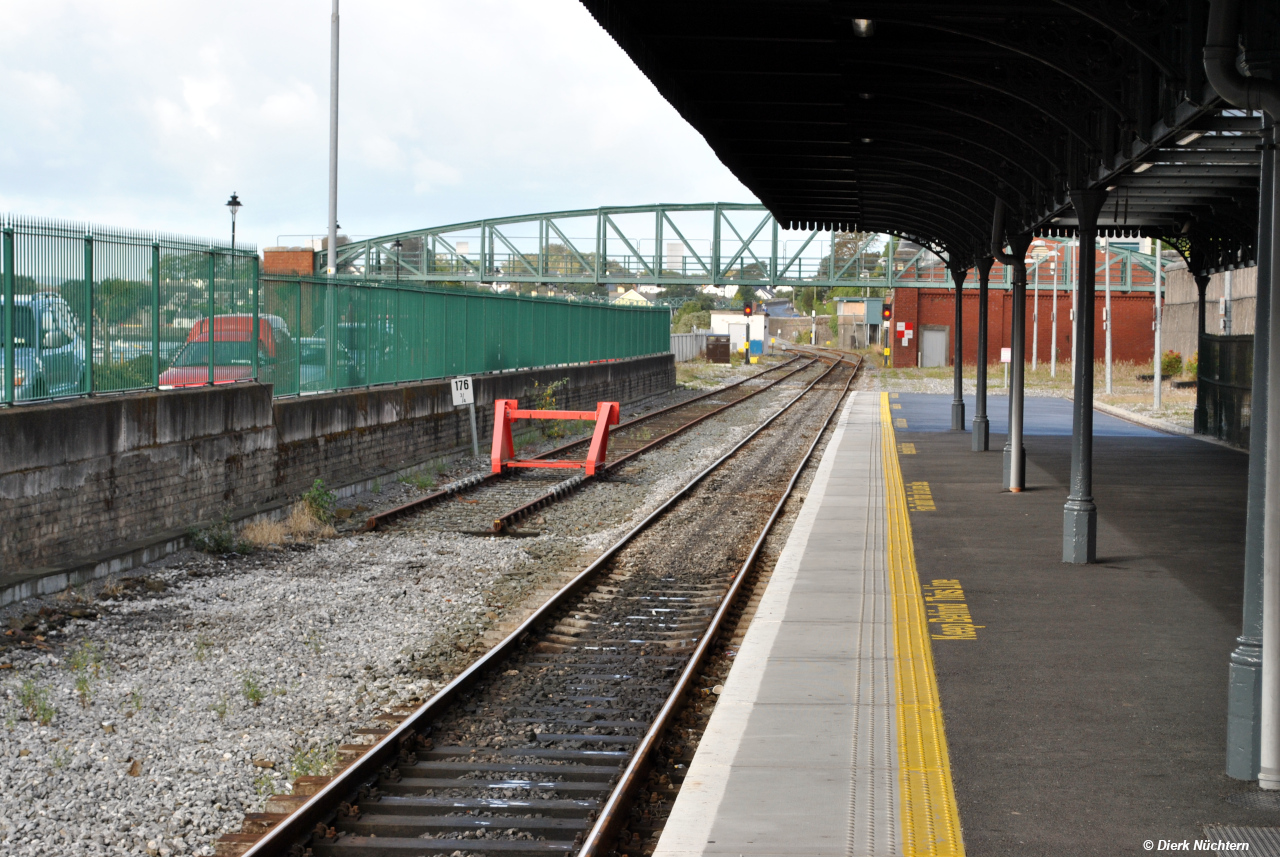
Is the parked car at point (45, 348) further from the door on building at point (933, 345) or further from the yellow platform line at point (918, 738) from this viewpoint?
the door on building at point (933, 345)

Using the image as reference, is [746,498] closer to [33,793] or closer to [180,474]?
[180,474]

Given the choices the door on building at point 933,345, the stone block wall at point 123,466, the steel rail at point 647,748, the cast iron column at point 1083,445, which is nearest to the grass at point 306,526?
the stone block wall at point 123,466

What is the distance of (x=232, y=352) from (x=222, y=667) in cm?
783

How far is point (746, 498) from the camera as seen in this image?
62.7 feet

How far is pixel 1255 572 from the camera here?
21.9 ft

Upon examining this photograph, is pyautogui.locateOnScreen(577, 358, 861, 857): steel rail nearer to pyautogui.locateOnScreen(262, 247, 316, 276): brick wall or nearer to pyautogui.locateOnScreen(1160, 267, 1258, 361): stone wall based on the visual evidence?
pyautogui.locateOnScreen(1160, 267, 1258, 361): stone wall

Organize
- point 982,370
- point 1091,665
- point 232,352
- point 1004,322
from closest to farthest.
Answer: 1. point 1091,665
2. point 232,352
3. point 982,370
4. point 1004,322

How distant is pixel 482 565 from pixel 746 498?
628 centimetres

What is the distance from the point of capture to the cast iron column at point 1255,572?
21.6 ft

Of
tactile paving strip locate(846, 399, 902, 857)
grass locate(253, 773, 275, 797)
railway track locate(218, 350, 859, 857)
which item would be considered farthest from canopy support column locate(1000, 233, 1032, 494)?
grass locate(253, 773, 275, 797)

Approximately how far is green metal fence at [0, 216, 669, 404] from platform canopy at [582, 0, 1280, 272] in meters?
6.17

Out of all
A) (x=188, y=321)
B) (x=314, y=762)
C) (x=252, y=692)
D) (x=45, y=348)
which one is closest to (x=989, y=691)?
(x=314, y=762)

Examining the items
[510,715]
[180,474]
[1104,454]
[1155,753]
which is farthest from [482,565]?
[1104,454]

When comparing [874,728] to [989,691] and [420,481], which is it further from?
[420,481]
